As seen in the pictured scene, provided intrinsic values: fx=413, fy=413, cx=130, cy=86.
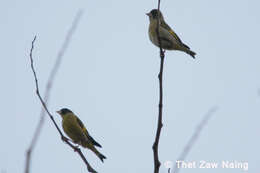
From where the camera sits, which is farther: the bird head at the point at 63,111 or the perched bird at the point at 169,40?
the bird head at the point at 63,111

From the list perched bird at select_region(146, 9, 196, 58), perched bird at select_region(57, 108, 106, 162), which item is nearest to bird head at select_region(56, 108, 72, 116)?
perched bird at select_region(57, 108, 106, 162)

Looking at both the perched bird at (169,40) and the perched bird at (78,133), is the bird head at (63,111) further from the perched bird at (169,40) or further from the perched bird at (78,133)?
the perched bird at (169,40)

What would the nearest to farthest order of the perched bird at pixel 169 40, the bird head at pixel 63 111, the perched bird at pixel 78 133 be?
the perched bird at pixel 78 133 → the perched bird at pixel 169 40 → the bird head at pixel 63 111

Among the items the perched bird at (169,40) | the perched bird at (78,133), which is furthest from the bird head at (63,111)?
the perched bird at (169,40)

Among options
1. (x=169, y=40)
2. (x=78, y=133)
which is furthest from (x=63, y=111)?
(x=169, y=40)

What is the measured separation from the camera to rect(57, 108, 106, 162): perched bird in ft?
21.3

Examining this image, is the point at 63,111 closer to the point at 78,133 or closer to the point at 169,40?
the point at 78,133

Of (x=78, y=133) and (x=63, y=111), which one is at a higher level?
(x=63, y=111)

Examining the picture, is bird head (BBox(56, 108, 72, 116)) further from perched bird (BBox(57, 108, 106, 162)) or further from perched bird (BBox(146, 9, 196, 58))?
perched bird (BBox(146, 9, 196, 58))

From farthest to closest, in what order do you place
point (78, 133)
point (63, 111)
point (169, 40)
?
point (63, 111), point (169, 40), point (78, 133)

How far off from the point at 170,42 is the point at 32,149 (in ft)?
18.9

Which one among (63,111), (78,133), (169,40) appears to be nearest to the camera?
(78,133)

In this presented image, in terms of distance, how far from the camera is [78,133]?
273 inches

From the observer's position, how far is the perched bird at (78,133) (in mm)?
6492
